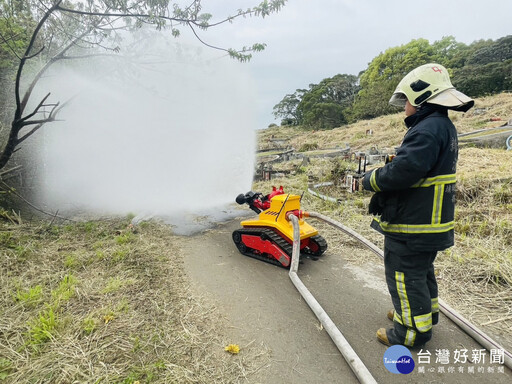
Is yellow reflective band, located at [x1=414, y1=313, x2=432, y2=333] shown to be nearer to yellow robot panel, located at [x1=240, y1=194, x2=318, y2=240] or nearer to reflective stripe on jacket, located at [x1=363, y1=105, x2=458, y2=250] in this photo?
reflective stripe on jacket, located at [x1=363, y1=105, x2=458, y2=250]

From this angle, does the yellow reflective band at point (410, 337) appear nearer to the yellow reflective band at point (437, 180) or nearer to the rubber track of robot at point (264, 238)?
the yellow reflective band at point (437, 180)

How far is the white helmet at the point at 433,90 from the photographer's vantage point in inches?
79.3

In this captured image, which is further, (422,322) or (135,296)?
(135,296)

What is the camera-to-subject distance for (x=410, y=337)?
227cm

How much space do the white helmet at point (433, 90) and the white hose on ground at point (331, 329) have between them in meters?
2.08

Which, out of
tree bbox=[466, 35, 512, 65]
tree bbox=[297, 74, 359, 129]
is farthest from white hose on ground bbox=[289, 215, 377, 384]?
tree bbox=[466, 35, 512, 65]

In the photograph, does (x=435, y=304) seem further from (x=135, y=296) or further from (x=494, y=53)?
(x=494, y=53)

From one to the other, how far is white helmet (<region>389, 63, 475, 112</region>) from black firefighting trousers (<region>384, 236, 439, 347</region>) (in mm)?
1172

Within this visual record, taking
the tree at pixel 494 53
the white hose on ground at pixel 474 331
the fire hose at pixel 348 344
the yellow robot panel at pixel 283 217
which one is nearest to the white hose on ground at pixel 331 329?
the fire hose at pixel 348 344

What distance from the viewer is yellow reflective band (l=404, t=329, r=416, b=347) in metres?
2.25

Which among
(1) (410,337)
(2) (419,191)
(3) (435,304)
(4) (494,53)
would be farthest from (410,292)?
(4) (494,53)

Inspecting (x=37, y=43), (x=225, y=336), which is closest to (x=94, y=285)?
(x=225, y=336)

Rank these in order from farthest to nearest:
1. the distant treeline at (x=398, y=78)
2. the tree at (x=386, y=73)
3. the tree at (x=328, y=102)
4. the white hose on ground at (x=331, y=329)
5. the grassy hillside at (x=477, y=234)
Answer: the tree at (x=328, y=102) < the tree at (x=386, y=73) < the distant treeline at (x=398, y=78) < the grassy hillside at (x=477, y=234) < the white hose on ground at (x=331, y=329)

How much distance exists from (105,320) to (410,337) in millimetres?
2810
